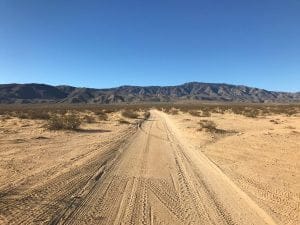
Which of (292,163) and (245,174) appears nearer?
(245,174)

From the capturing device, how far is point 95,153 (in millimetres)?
15641

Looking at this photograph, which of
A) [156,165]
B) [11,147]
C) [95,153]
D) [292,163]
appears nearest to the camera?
[156,165]

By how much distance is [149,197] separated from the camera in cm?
877

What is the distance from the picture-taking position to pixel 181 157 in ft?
48.6

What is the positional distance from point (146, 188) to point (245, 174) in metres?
3.71

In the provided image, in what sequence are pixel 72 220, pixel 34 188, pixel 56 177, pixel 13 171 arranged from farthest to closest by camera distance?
pixel 13 171, pixel 56 177, pixel 34 188, pixel 72 220

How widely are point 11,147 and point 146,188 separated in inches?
391

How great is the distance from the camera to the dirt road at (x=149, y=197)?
7.18 m

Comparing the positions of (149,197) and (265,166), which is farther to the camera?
(265,166)

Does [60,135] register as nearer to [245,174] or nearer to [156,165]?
[156,165]

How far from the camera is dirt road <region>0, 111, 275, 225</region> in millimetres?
7180

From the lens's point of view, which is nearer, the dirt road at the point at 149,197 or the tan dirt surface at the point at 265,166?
the dirt road at the point at 149,197

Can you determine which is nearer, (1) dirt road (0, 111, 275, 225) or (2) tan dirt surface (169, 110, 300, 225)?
(1) dirt road (0, 111, 275, 225)

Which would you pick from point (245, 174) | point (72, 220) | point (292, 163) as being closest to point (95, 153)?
point (245, 174)
